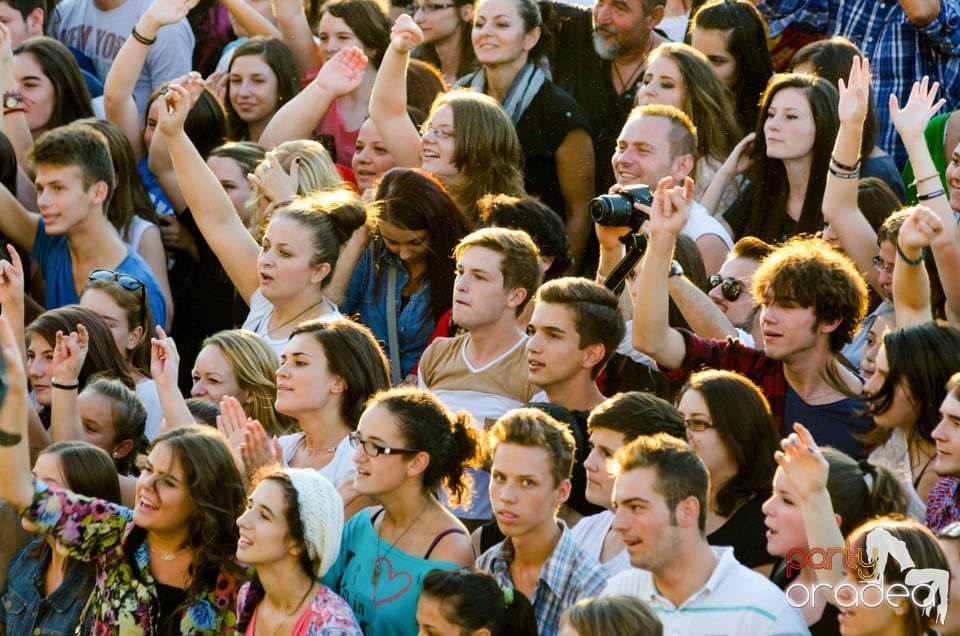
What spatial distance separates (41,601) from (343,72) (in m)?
3.23

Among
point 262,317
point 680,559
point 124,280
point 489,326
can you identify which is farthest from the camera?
point 124,280

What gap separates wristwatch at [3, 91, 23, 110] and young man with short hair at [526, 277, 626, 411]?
11.5 ft

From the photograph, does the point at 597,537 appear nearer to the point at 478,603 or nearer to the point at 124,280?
the point at 478,603

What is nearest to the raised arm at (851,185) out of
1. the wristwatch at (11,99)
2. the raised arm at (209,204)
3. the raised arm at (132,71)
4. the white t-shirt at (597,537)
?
the white t-shirt at (597,537)

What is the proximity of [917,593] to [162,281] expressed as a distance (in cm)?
433

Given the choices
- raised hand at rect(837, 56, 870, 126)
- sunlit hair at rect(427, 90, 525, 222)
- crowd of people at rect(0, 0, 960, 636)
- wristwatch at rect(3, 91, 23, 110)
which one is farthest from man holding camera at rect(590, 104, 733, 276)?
wristwatch at rect(3, 91, 23, 110)

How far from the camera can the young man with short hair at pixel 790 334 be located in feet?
17.5

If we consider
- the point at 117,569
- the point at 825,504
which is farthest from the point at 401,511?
the point at 825,504

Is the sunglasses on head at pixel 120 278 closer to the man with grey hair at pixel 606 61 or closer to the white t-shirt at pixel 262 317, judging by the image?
the white t-shirt at pixel 262 317

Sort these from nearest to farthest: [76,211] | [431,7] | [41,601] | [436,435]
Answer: [436,435] → [41,601] → [76,211] → [431,7]

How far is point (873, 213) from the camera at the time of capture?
645cm

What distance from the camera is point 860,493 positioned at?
→ 15.1 feet

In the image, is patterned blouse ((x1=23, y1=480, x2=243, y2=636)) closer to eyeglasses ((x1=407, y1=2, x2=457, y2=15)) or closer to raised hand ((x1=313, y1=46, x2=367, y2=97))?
raised hand ((x1=313, y1=46, x2=367, y2=97))

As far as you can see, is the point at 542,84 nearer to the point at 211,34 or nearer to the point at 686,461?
the point at 211,34
